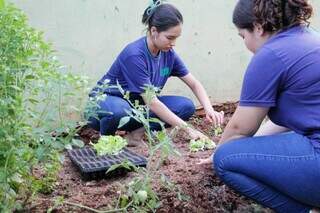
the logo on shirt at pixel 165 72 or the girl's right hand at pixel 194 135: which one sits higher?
the logo on shirt at pixel 165 72

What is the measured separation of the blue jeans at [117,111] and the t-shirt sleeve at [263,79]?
1343 millimetres

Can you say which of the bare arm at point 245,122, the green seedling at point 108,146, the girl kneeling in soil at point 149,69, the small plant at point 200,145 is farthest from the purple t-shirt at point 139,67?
the bare arm at point 245,122

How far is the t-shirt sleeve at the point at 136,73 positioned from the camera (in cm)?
334

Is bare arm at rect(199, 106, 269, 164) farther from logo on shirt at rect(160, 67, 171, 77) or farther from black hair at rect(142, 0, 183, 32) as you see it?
logo on shirt at rect(160, 67, 171, 77)

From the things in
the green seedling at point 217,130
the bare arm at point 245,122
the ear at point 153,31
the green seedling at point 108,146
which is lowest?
the green seedling at point 217,130

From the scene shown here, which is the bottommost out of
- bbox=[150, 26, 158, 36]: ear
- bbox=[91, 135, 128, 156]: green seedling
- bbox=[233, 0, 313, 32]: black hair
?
bbox=[91, 135, 128, 156]: green seedling

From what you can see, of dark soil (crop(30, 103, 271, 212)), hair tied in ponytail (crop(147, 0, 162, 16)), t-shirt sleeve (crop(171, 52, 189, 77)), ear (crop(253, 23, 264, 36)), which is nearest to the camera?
ear (crop(253, 23, 264, 36))

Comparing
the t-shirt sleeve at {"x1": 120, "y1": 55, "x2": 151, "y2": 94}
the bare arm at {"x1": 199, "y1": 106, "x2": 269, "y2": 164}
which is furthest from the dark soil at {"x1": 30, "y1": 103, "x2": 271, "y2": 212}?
the t-shirt sleeve at {"x1": 120, "y1": 55, "x2": 151, "y2": 94}

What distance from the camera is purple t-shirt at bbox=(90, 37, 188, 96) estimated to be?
3.35 m

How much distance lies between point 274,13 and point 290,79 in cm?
28

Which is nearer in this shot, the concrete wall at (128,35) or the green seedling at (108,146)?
the green seedling at (108,146)

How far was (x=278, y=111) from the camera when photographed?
7.27 ft

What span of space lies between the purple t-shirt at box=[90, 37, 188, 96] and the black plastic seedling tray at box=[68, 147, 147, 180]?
0.42m

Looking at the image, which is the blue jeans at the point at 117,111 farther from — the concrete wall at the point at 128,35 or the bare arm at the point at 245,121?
the bare arm at the point at 245,121
